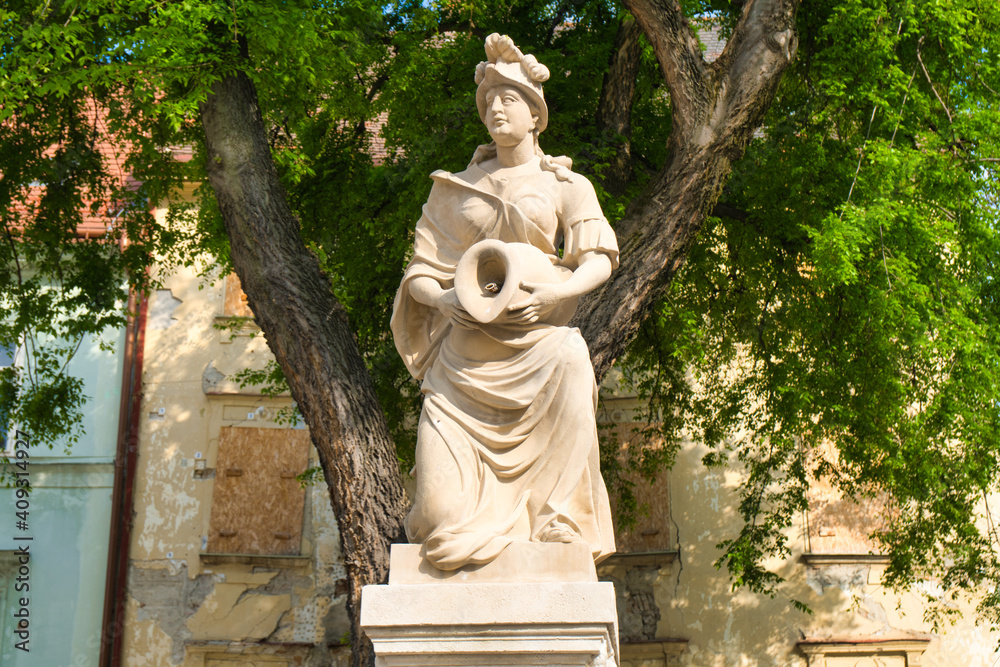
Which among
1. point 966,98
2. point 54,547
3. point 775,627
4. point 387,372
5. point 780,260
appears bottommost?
point 775,627

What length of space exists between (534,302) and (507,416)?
17.3 inches

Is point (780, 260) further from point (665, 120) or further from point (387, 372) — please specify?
point (387, 372)

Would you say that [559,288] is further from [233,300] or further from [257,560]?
[233,300]

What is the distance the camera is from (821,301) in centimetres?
938

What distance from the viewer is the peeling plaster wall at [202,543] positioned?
1330 cm

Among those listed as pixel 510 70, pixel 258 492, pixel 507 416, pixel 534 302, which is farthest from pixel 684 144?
pixel 258 492

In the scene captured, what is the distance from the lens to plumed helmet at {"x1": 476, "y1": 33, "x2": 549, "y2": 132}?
4453mm

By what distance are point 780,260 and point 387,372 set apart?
3.75m

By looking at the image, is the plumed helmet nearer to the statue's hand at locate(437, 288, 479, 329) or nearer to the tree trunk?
the statue's hand at locate(437, 288, 479, 329)

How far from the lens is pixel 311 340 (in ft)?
23.2

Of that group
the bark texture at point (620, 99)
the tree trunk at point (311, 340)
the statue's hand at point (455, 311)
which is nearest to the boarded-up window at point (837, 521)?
Result: the bark texture at point (620, 99)

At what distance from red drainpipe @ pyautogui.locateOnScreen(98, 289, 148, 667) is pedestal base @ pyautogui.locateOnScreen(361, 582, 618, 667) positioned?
1022 cm

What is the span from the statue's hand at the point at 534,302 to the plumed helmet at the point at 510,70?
0.93 metres

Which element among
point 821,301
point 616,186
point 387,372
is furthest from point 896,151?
point 387,372
